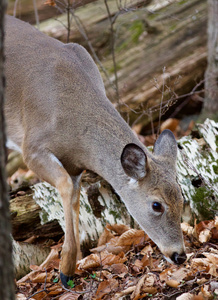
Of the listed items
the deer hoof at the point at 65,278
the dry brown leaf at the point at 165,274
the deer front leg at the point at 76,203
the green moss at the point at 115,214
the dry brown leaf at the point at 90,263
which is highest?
the deer front leg at the point at 76,203

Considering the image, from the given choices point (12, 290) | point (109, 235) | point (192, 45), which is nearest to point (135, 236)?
point (109, 235)

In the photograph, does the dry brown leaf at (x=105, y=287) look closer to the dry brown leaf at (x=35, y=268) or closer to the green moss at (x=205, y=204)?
the dry brown leaf at (x=35, y=268)

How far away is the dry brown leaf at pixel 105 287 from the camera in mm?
4320

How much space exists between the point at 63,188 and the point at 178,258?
1.44 meters

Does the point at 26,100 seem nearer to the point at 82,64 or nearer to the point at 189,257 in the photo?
the point at 82,64

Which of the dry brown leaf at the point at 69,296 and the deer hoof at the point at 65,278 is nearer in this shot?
the dry brown leaf at the point at 69,296

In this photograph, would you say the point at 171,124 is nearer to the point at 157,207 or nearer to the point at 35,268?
the point at 157,207

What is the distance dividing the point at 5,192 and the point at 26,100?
3171mm

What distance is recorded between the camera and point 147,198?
4.84 m

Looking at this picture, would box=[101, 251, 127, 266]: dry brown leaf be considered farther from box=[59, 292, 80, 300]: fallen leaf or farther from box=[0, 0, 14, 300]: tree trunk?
box=[0, 0, 14, 300]: tree trunk

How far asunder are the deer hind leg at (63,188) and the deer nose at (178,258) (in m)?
1.00

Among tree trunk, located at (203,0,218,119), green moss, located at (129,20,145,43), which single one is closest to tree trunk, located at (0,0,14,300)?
tree trunk, located at (203,0,218,119)

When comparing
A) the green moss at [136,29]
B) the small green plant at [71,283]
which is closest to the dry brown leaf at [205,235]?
the small green plant at [71,283]

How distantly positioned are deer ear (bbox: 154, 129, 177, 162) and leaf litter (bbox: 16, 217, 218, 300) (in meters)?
0.92
